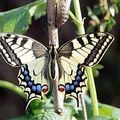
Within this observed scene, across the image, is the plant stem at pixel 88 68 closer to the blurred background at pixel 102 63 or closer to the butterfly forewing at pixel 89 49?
the butterfly forewing at pixel 89 49

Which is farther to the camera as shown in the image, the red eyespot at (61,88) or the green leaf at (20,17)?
the green leaf at (20,17)

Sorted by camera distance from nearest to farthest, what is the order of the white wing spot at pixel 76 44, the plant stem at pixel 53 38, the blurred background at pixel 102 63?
the plant stem at pixel 53 38 < the white wing spot at pixel 76 44 < the blurred background at pixel 102 63

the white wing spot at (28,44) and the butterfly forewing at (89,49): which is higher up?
the white wing spot at (28,44)

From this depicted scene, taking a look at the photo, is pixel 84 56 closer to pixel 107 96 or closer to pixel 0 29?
pixel 0 29

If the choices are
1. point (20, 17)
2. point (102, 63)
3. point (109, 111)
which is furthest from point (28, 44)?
point (102, 63)

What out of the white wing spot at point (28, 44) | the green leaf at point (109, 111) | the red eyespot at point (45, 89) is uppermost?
the white wing spot at point (28, 44)

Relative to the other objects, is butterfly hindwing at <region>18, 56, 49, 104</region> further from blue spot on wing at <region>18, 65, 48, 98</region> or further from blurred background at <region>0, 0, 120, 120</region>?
blurred background at <region>0, 0, 120, 120</region>

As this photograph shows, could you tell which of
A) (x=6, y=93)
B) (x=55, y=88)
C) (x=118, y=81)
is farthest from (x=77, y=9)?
(x=6, y=93)

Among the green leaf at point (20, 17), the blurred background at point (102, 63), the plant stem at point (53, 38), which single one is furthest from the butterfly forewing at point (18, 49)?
the blurred background at point (102, 63)

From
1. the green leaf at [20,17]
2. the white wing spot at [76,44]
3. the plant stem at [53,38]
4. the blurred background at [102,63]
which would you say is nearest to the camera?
the plant stem at [53,38]
